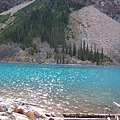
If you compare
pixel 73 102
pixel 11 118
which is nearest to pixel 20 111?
pixel 11 118

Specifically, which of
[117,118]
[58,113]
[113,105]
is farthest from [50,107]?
[117,118]

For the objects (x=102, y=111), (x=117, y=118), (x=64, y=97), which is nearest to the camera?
(x=117, y=118)

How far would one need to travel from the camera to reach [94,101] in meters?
46.0

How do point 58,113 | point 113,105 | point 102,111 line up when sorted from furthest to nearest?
point 113,105
point 102,111
point 58,113

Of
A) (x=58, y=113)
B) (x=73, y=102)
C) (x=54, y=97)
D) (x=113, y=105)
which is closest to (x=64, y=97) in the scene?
(x=54, y=97)

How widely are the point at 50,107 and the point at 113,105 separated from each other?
353 inches

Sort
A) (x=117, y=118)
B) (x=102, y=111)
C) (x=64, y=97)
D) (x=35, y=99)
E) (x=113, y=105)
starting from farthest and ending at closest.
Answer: (x=64, y=97)
(x=35, y=99)
(x=113, y=105)
(x=102, y=111)
(x=117, y=118)

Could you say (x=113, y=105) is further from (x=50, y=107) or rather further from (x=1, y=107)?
(x=1, y=107)

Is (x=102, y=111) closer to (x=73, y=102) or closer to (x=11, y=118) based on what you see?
(x=73, y=102)

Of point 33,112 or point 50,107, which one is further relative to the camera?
point 50,107

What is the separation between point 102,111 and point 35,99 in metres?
11.8

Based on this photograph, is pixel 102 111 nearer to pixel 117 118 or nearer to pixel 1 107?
pixel 117 118

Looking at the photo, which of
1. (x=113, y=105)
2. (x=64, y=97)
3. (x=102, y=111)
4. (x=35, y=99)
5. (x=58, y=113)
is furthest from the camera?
(x=64, y=97)

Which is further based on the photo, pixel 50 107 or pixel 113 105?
pixel 113 105
